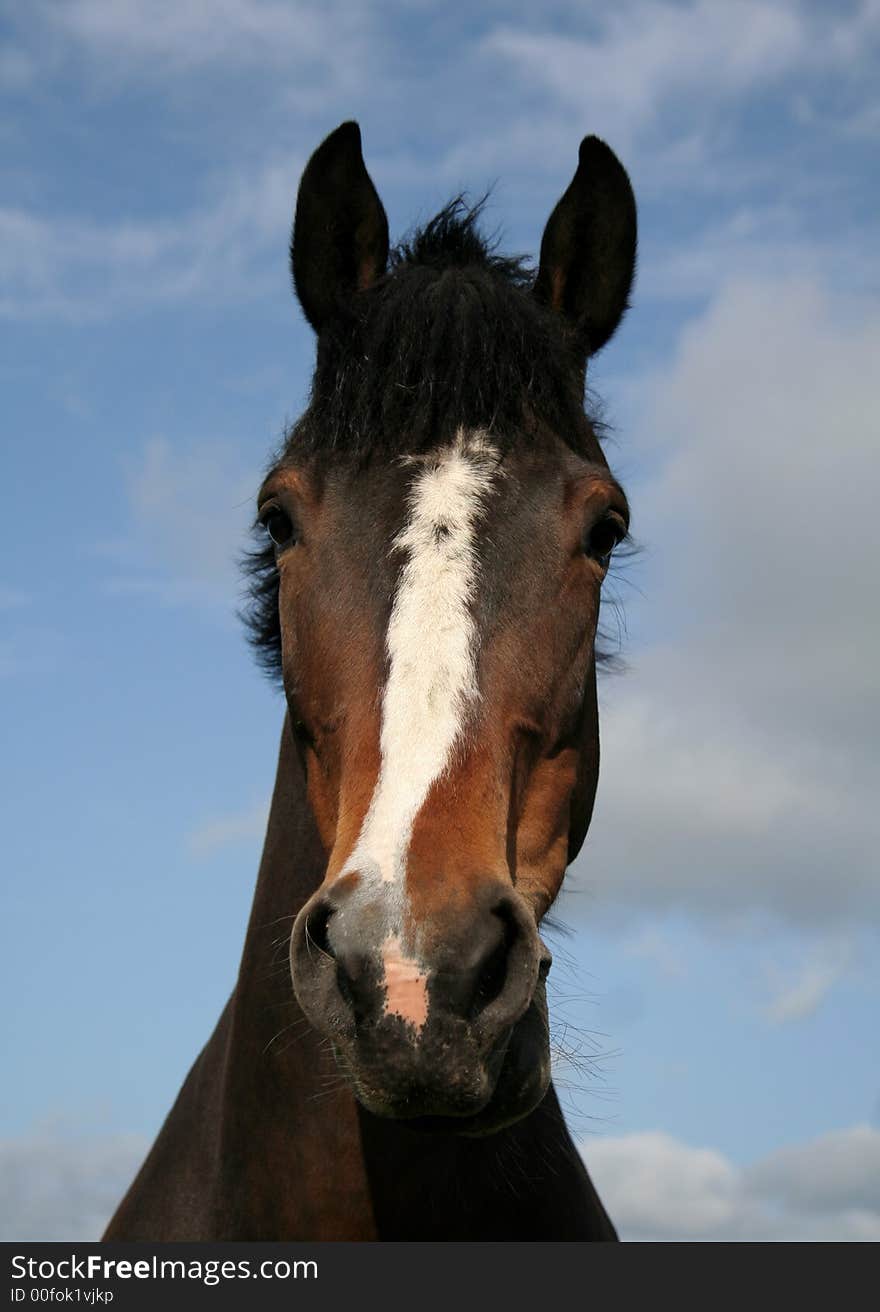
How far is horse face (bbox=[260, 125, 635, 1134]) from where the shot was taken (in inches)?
130

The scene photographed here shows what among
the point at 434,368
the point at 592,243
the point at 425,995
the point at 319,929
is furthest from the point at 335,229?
the point at 425,995

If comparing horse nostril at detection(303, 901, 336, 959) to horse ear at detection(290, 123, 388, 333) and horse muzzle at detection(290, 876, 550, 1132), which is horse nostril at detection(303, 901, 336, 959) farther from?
horse ear at detection(290, 123, 388, 333)

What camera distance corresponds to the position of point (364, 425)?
178 inches

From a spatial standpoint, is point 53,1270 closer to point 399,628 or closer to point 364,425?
point 399,628

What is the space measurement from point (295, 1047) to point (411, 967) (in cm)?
164

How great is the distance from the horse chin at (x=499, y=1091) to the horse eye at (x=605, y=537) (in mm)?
1705

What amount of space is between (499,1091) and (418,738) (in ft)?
3.17

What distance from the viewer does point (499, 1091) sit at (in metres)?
3.47

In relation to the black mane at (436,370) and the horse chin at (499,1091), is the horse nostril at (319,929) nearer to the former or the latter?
the horse chin at (499,1091)

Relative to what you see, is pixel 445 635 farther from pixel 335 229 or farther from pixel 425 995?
pixel 335 229

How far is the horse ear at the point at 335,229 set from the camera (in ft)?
17.7

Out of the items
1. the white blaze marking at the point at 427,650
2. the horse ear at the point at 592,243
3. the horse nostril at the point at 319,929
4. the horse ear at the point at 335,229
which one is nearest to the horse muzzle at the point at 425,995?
the horse nostril at the point at 319,929

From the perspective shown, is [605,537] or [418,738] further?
[605,537]

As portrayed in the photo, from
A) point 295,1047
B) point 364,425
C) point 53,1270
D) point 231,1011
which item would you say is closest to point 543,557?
point 364,425
